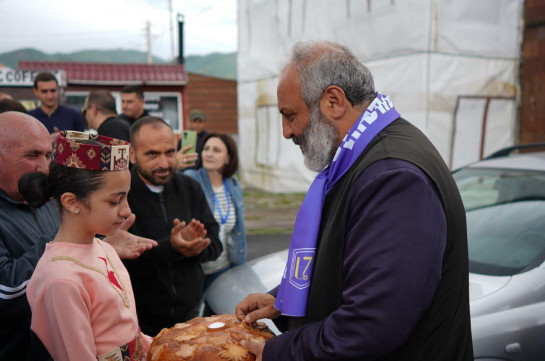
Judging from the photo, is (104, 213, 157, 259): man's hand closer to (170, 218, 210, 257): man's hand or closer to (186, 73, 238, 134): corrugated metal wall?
(170, 218, 210, 257): man's hand

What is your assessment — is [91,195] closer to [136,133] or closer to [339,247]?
[339,247]

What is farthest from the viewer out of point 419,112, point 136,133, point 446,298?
point 419,112

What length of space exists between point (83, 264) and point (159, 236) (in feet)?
4.31

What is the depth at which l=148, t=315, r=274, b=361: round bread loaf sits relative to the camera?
4.95ft

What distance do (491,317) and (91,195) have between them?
6.70 ft

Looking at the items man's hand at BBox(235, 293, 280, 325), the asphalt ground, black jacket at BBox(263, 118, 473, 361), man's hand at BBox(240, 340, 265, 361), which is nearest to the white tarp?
the asphalt ground

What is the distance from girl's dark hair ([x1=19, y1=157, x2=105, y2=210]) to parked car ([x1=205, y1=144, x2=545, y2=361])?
1.49 meters

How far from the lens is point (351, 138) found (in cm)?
146

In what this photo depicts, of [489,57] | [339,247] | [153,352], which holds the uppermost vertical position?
[489,57]

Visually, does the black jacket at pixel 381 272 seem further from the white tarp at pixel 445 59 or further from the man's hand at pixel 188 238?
the white tarp at pixel 445 59

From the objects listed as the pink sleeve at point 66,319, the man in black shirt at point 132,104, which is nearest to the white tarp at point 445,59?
the man in black shirt at point 132,104

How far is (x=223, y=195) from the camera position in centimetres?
403

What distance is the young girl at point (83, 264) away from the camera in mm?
1419

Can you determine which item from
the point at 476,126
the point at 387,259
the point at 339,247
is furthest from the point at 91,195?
the point at 476,126
